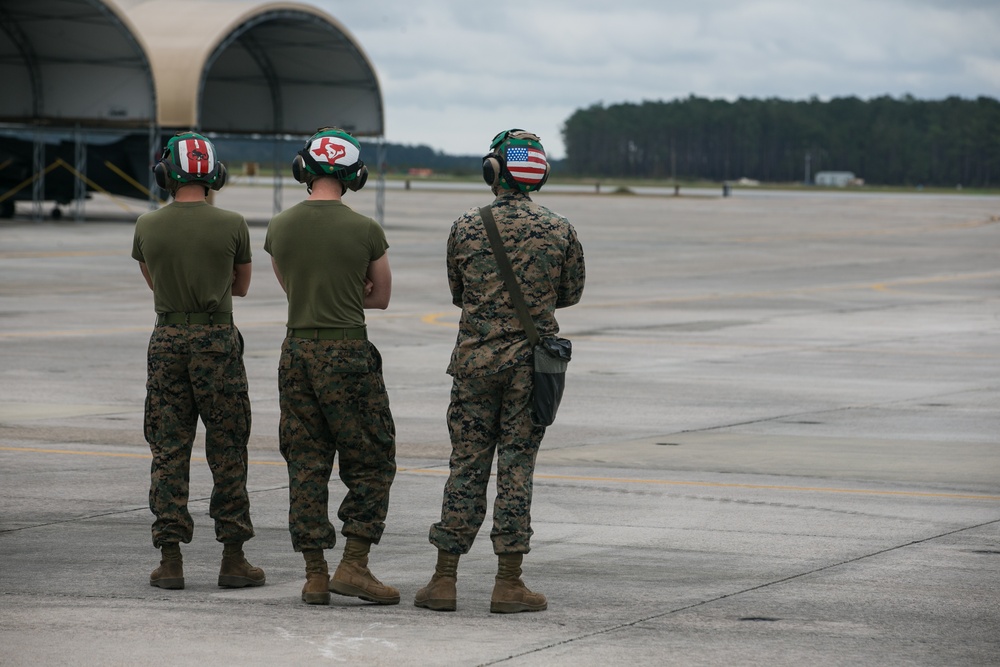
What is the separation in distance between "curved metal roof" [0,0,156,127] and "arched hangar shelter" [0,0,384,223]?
0.11ft

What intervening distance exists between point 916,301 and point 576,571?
21020 mm

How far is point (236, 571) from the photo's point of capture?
7289 millimetres

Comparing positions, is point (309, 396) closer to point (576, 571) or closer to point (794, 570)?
point (576, 571)

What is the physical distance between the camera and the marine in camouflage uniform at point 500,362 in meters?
6.93

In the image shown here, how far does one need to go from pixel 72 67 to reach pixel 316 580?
46147 mm

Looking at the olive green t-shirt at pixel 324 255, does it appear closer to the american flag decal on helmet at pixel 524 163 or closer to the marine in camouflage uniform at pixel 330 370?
the marine in camouflage uniform at pixel 330 370

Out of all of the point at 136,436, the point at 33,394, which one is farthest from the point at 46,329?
the point at 136,436

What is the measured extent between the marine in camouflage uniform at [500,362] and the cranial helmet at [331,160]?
1.81 ft

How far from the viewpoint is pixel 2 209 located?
49.8m

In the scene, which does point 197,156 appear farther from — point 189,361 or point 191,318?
point 189,361

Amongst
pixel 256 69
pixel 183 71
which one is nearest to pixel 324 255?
pixel 183 71

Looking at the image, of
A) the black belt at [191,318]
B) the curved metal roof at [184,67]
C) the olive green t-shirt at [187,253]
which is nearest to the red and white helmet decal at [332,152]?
the olive green t-shirt at [187,253]

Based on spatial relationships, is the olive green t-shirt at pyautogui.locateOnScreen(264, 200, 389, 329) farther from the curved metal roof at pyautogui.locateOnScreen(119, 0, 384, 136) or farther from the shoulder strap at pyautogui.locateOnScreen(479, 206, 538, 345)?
the curved metal roof at pyautogui.locateOnScreen(119, 0, 384, 136)

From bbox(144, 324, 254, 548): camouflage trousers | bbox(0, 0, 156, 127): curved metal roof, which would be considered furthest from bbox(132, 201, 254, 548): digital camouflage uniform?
bbox(0, 0, 156, 127): curved metal roof
